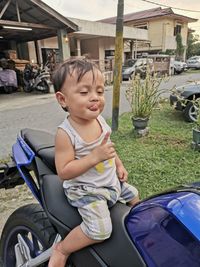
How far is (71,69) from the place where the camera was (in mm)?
1336

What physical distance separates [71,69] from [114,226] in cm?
78

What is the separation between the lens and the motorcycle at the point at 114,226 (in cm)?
103

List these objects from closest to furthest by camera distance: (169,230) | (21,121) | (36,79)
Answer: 1. (169,230)
2. (21,121)
3. (36,79)

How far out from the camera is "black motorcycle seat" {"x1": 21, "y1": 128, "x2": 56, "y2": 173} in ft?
5.71

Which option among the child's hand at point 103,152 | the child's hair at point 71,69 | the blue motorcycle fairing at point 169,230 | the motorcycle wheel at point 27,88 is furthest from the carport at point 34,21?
the blue motorcycle fairing at point 169,230

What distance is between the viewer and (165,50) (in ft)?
100

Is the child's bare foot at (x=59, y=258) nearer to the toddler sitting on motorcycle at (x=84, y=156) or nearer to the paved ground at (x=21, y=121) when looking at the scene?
the toddler sitting on motorcycle at (x=84, y=156)

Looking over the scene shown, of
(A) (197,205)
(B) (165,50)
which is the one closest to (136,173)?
(A) (197,205)

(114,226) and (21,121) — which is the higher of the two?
(114,226)

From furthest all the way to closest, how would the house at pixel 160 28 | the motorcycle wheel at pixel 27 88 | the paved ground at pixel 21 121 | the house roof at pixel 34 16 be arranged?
the house at pixel 160 28
the motorcycle wheel at pixel 27 88
the house roof at pixel 34 16
the paved ground at pixel 21 121

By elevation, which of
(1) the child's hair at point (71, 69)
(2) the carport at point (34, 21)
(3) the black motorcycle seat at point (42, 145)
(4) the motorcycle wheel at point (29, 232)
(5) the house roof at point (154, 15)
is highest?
(5) the house roof at point (154, 15)

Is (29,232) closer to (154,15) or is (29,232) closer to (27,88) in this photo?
(27,88)

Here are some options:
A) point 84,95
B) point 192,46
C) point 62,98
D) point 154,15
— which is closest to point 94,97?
point 84,95

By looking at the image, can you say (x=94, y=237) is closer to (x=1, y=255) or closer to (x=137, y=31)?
(x=1, y=255)
